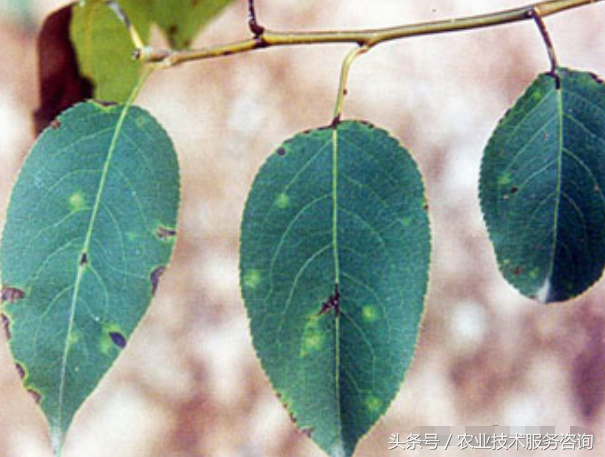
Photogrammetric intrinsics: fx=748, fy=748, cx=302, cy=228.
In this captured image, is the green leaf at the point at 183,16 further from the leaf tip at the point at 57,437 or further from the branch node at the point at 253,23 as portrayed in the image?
the leaf tip at the point at 57,437

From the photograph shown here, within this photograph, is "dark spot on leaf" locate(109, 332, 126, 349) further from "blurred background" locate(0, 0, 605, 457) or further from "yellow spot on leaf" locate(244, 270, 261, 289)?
"blurred background" locate(0, 0, 605, 457)

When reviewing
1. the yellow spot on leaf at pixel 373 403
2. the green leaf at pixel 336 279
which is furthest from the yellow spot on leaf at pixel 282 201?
the yellow spot on leaf at pixel 373 403

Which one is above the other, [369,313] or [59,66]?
[59,66]

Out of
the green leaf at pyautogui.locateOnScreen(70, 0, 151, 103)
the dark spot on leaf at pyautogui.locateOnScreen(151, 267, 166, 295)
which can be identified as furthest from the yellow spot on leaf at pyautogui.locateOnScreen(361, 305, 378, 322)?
the green leaf at pyautogui.locateOnScreen(70, 0, 151, 103)

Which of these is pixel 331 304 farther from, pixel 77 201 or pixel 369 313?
pixel 77 201

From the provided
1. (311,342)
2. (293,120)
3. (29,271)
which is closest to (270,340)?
(311,342)

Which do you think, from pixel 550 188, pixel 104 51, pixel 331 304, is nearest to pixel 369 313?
pixel 331 304
